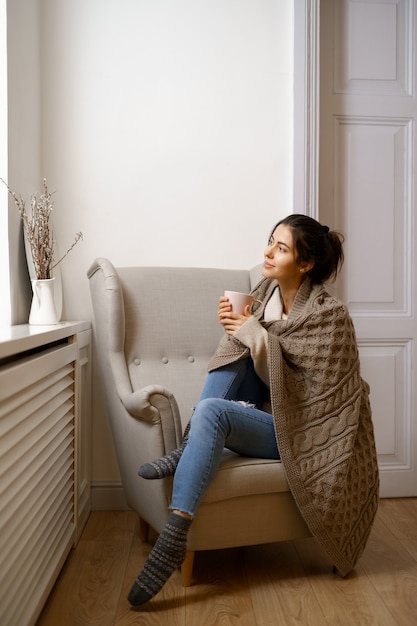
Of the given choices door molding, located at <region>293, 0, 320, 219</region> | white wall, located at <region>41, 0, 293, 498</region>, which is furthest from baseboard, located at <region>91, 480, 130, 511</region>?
door molding, located at <region>293, 0, 320, 219</region>

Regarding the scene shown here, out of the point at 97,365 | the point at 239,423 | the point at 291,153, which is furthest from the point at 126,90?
the point at 239,423

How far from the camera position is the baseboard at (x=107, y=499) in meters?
2.76

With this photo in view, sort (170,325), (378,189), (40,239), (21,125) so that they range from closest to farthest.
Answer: (40,239) < (21,125) < (170,325) < (378,189)

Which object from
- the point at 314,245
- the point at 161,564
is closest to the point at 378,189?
the point at 314,245

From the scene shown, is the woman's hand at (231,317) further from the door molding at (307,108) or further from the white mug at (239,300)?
the door molding at (307,108)

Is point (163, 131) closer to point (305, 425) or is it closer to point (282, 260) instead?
point (282, 260)

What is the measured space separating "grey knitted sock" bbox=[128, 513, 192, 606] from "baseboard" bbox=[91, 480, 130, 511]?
0.98 m

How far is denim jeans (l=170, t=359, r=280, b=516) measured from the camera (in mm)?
1853

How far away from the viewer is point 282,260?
2.16m

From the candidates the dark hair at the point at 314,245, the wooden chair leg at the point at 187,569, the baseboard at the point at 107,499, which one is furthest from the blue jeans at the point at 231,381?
the baseboard at the point at 107,499

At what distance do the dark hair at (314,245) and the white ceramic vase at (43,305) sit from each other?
85 cm

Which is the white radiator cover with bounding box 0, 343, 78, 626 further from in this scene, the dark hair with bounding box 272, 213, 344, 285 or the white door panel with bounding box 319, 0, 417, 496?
the white door panel with bounding box 319, 0, 417, 496

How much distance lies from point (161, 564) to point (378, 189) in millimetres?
1938

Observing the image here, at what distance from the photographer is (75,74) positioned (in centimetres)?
274
